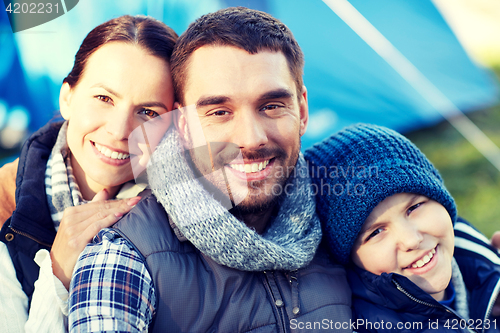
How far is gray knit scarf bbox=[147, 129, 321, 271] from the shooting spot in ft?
5.18

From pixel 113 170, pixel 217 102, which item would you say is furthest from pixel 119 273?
pixel 217 102

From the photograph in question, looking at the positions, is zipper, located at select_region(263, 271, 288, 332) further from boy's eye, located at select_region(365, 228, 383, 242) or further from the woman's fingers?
the woman's fingers

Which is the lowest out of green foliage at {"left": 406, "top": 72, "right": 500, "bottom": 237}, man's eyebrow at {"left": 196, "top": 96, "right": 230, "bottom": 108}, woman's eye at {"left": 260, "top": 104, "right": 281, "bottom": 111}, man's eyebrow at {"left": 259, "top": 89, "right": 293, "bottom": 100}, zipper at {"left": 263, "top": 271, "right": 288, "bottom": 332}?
green foliage at {"left": 406, "top": 72, "right": 500, "bottom": 237}

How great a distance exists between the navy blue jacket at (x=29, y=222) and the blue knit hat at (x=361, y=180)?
1.24 metres

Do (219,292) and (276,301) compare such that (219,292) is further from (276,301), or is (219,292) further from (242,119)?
(242,119)

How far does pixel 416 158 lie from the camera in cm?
183

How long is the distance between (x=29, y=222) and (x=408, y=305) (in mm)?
1643

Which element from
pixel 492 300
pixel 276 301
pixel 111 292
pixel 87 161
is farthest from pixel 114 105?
pixel 492 300

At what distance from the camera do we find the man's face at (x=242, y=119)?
5.55ft

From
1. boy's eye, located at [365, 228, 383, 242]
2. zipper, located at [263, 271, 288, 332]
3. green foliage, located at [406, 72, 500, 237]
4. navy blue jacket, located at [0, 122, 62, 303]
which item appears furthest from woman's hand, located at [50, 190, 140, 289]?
green foliage, located at [406, 72, 500, 237]

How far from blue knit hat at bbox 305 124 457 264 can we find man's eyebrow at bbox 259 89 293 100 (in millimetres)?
363

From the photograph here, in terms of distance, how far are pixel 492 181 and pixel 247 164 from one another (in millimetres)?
3757

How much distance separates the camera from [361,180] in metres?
1.75

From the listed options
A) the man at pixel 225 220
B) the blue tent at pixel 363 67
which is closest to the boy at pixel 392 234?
the man at pixel 225 220
